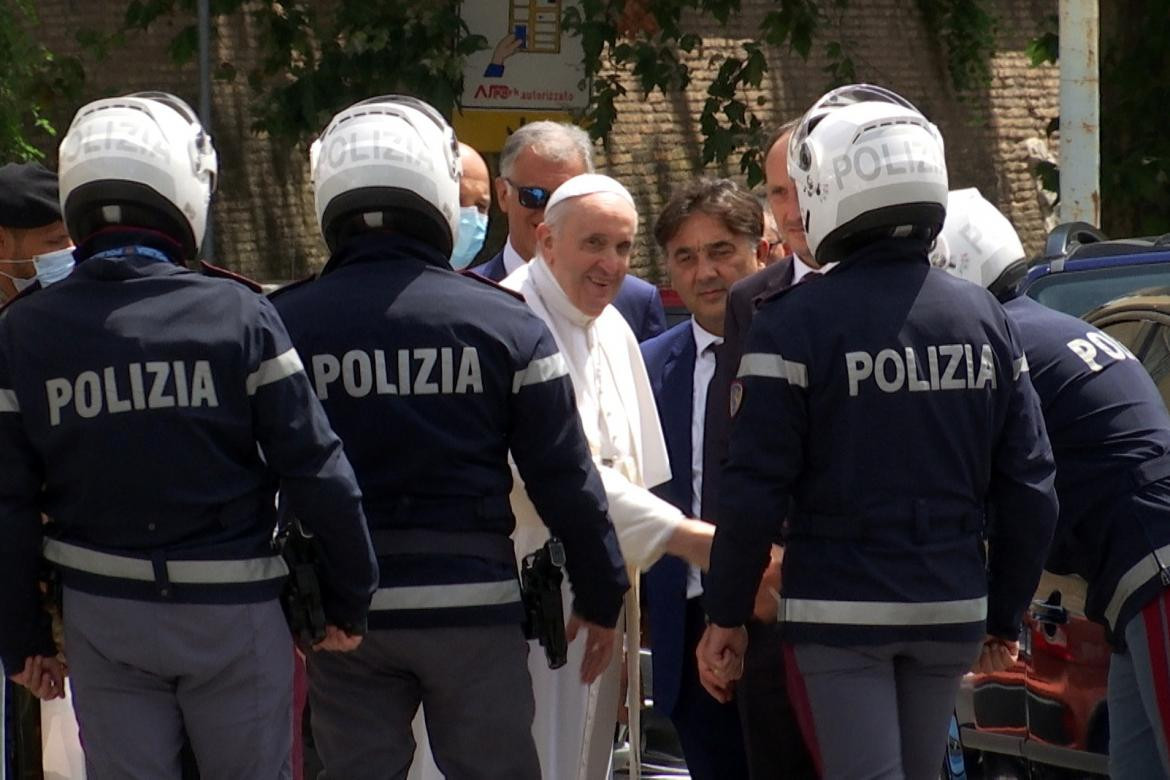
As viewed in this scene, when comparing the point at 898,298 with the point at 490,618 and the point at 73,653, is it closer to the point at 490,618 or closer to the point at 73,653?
the point at 490,618

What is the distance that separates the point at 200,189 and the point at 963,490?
178 cm

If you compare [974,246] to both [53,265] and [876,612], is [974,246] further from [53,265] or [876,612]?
[53,265]

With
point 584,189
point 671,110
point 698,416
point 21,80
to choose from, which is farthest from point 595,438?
point 671,110

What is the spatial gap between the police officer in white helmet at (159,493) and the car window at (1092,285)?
275 cm

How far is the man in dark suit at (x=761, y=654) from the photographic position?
5.14m

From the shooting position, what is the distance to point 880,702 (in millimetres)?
4379

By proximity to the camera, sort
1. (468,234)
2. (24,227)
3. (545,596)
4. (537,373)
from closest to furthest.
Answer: (537,373) → (545,596) → (24,227) → (468,234)

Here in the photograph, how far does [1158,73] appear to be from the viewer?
13.0m

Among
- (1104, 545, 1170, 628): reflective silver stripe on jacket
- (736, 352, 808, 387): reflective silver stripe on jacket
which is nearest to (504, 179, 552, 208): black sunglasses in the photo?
(736, 352, 808, 387): reflective silver stripe on jacket

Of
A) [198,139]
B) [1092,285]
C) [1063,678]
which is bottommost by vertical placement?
[1063,678]

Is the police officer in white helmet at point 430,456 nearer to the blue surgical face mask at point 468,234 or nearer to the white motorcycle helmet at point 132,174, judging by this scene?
the white motorcycle helmet at point 132,174

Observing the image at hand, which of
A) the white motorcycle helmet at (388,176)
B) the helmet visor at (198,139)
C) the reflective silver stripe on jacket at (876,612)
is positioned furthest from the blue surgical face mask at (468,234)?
the reflective silver stripe on jacket at (876,612)

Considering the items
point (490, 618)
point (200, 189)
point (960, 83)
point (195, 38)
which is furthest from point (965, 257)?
point (960, 83)

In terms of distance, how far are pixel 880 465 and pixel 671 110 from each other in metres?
15.5
